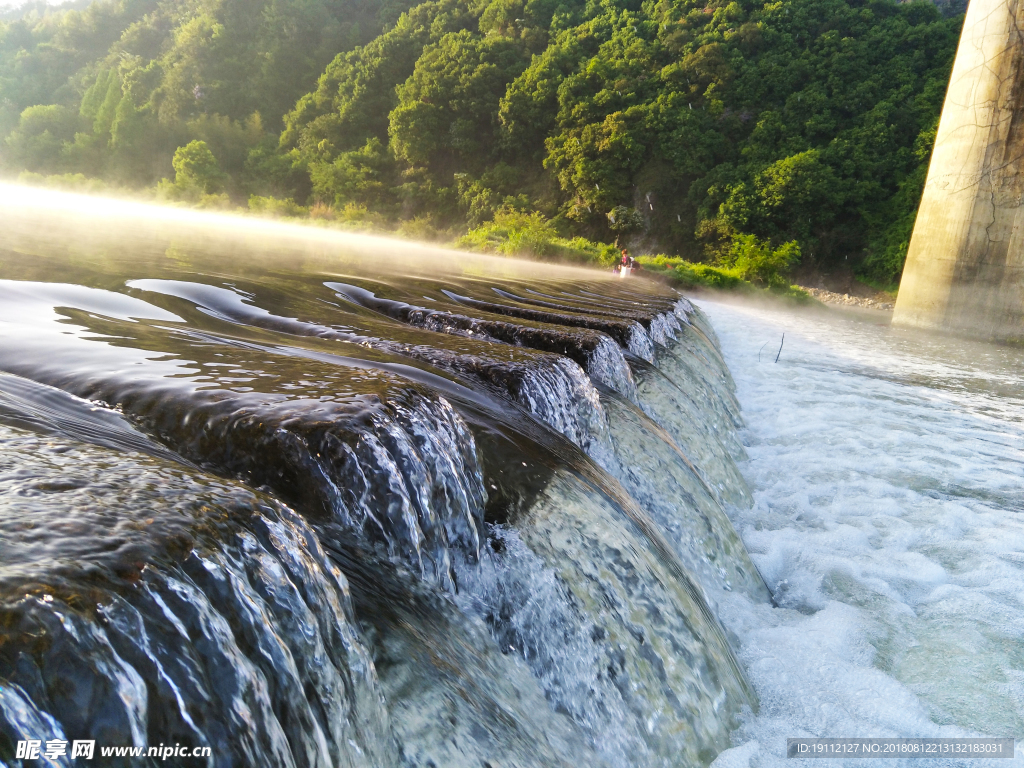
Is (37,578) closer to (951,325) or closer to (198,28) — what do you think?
(951,325)

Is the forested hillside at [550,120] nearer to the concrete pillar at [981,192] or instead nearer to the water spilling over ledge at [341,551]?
the concrete pillar at [981,192]

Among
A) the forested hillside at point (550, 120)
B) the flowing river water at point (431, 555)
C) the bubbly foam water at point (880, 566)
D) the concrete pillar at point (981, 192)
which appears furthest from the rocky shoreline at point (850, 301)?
the flowing river water at point (431, 555)

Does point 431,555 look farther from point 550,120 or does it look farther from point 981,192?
point 550,120

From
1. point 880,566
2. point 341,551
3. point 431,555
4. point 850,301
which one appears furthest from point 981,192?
point 341,551

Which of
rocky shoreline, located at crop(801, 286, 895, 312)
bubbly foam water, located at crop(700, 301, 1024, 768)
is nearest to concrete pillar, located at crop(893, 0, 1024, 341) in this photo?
bubbly foam water, located at crop(700, 301, 1024, 768)

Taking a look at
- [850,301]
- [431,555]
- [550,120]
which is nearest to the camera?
[431,555]
